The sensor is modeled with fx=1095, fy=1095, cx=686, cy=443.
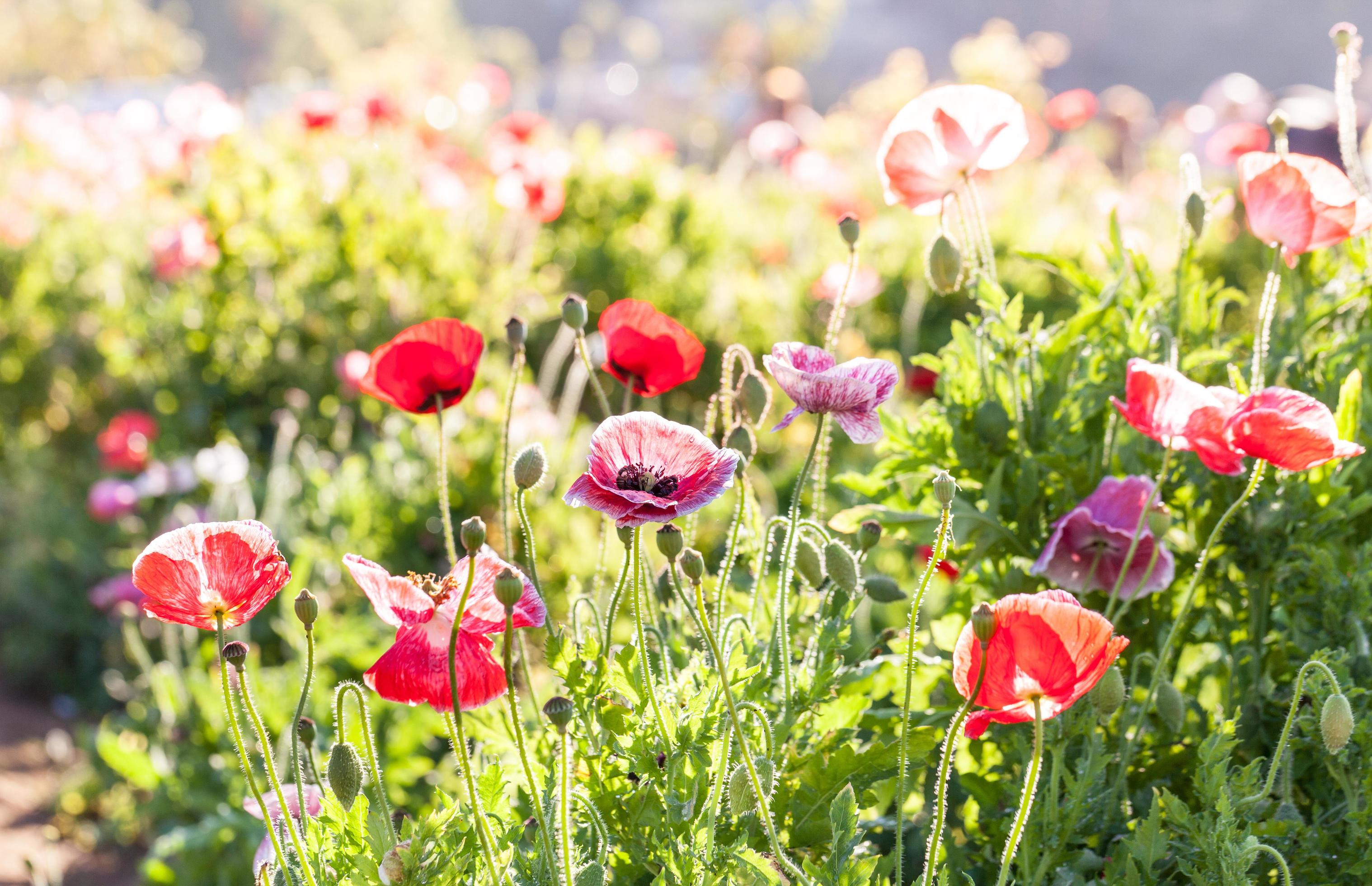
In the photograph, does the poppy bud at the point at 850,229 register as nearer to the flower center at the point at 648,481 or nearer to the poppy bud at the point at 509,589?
the flower center at the point at 648,481

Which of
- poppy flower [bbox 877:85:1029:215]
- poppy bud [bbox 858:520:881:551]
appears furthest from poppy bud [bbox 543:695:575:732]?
poppy flower [bbox 877:85:1029:215]

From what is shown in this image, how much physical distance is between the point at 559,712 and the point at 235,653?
293 millimetres

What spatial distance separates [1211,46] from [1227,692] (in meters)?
33.9

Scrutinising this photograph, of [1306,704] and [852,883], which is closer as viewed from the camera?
[852,883]

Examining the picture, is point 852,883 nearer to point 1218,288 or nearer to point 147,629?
point 1218,288

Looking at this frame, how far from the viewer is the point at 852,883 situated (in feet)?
3.20

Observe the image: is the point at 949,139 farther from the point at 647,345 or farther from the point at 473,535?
the point at 473,535

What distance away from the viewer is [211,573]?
0.96 m

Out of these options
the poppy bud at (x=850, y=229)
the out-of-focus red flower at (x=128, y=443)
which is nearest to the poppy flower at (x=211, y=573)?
the poppy bud at (x=850, y=229)

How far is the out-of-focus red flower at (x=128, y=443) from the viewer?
352cm

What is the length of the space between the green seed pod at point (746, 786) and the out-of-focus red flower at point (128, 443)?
3.10 meters

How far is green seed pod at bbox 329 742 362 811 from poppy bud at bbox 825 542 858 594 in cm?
51

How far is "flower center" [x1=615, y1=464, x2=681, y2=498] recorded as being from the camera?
102cm

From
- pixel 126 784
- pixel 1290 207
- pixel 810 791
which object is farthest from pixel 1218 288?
pixel 126 784
